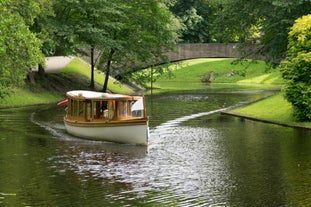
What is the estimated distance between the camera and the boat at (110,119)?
32.9m

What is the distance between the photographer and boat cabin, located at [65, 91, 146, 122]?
112 feet

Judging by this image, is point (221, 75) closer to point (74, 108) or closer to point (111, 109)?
point (74, 108)

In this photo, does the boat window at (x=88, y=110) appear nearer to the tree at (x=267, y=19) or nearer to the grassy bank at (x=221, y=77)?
the tree at (x=267, y=19)

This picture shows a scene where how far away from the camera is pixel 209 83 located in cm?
9850

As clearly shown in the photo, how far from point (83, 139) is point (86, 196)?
1504 centimetres

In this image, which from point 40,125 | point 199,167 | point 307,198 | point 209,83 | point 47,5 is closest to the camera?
point 307,198

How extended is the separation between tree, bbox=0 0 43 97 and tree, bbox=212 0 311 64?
61.7 ft

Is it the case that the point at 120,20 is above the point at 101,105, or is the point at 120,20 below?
above

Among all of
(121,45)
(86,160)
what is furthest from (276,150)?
(121,45)

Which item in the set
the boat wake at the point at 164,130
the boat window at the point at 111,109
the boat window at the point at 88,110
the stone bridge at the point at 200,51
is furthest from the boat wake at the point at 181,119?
the stone bridge at the point at 200,51

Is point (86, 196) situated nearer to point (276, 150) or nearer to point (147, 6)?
point (276, 150)

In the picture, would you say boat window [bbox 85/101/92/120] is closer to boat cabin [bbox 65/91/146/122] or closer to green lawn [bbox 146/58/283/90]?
boat cabin [bbox 65/91/146/122]

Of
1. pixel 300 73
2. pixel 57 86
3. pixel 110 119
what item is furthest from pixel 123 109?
pixel 57 86

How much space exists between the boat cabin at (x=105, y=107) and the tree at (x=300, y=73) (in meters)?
10.1
